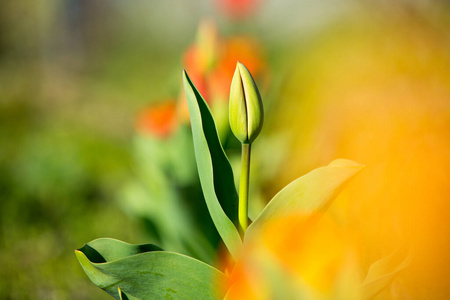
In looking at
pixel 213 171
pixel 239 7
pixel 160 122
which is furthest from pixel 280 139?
→ pixel 239 7

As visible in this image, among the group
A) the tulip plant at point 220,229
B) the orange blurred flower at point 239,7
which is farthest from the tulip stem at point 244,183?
the orange blurred flower at point 239,7

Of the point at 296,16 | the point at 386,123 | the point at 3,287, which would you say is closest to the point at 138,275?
the point at 386,123

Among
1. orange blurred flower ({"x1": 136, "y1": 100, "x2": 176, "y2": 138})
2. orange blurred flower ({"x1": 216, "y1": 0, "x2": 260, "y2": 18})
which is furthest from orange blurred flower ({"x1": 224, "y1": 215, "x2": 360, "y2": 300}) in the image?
orange blurred flower ({"x1": 216, "y1": 0, "x2": 260, "y2": 18})

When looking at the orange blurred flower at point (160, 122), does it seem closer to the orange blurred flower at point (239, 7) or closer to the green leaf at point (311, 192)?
the green leaf at point (311, 192)

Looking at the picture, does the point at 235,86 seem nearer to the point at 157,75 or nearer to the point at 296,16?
the point at 296,16

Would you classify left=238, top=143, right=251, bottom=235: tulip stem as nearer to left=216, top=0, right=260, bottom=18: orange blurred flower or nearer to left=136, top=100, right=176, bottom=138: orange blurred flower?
left=136, top=100, right=176, bottom=138: orange blurred flower
